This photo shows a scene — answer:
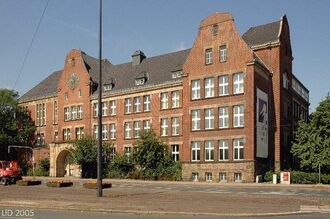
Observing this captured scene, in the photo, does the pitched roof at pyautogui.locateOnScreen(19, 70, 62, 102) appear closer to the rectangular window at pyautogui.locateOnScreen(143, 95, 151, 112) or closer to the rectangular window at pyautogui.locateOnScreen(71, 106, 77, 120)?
the rectangular window at pyautogui.locateOnScreen(71, 106, 77, 120)

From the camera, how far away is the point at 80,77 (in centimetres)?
6631

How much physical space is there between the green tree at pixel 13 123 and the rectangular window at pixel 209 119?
32.9 m

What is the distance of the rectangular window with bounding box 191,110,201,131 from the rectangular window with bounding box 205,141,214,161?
6.88ft

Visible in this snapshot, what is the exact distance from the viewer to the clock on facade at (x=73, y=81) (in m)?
66.9

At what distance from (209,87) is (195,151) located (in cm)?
716

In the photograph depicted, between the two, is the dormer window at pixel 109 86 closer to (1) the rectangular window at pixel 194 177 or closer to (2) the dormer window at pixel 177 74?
(2) the dormer window at pixel 177 74

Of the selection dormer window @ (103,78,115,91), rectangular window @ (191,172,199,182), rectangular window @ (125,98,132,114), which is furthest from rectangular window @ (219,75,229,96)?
dormer window @ (103,78,115,91)

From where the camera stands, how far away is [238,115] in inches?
1868

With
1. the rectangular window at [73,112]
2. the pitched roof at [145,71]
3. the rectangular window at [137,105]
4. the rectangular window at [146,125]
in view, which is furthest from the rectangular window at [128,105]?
the rectangular window at [73,112]

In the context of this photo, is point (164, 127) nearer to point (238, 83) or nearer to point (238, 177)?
point (238, 83)

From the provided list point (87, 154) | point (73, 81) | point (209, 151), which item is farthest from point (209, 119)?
point (73, 81)

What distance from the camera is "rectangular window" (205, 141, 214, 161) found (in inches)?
1923

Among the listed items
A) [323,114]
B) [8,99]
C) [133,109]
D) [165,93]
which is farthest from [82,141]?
[323,114]

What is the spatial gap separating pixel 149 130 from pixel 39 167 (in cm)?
2311
